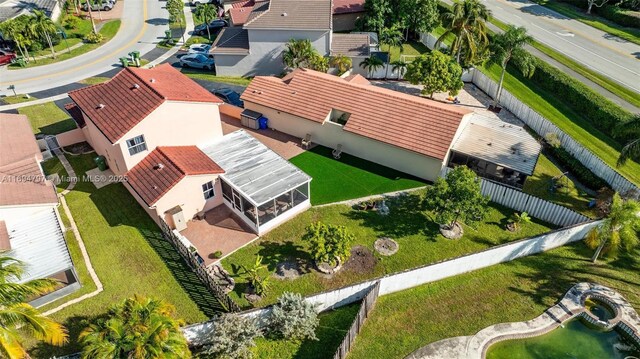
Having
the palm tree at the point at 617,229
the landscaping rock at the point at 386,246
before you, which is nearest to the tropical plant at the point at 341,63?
the landscaping rock at the point at 386,246

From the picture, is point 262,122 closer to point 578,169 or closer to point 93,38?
point 578,169

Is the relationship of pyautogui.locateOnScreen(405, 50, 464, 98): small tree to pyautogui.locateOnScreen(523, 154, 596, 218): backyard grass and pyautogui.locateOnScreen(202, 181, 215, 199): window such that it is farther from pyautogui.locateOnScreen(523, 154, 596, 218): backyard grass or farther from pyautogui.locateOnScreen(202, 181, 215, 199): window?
pyautogui.locateOnScreen(202, 181, 215, 199): window

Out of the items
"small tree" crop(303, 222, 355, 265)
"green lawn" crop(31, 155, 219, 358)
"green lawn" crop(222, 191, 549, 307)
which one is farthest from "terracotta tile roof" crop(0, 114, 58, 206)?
"small tree" crop(303, 222, 355, 265)

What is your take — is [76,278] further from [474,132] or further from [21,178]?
[474,132]

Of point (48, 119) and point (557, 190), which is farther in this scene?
point (48, 119)

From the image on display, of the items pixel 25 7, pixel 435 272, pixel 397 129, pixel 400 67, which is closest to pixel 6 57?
pixel 25 7
